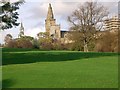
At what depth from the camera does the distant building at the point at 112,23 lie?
73238mm

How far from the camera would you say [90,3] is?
70.2 m

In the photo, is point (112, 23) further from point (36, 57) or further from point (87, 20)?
point (36, 57)

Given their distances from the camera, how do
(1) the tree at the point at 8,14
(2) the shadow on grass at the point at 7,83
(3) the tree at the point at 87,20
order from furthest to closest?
(3) the tree at the point at 87,20 < (1) the tree at the point at 8,14 < (2) the shadow on grass at the point at 7,83

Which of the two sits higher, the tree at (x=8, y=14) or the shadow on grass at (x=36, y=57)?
the tree at (x=8, y=14)

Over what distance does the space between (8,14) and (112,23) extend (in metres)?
52.8

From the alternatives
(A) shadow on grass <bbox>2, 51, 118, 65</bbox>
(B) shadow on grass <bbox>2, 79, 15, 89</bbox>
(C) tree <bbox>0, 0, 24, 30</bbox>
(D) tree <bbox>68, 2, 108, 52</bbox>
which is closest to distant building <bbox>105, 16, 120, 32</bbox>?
(D) tree <bbox>68, 2, 108, 52</bbox>

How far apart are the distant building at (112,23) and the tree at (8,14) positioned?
46.1 metres

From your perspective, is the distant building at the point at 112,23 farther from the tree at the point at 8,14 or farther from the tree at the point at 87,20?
the tree at the point at 8,14

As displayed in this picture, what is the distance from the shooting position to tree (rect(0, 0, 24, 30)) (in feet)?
86.7

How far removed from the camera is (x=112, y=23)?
253ft

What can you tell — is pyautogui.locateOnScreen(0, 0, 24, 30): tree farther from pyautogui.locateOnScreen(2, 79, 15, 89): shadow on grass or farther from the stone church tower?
the stone church tower

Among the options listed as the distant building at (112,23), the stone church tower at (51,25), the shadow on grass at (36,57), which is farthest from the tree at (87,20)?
the stone church tower at (51,25)

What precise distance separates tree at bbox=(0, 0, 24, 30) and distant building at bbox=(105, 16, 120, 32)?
4610 cm

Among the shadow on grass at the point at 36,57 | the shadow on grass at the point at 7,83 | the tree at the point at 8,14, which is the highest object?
the tree at the point at 8,14
